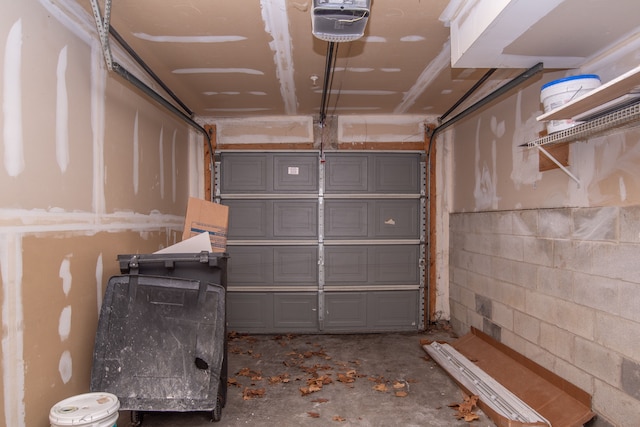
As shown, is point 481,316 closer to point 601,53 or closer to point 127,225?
point 601,53

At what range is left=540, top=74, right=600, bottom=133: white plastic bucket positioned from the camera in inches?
90.5

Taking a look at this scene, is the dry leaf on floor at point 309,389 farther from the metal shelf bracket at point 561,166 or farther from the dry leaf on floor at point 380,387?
the metal shelf bracket at point 561,166

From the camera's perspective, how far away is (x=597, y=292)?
257cm

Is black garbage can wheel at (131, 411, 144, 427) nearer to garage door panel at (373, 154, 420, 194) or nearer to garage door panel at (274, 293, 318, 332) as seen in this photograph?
garage door panel at (274, 293, 318, 332)

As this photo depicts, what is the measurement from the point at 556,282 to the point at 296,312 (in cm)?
306

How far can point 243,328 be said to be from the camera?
508cm

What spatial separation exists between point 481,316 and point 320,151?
106 inches

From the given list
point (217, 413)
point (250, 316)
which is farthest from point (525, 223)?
point (250, 316)

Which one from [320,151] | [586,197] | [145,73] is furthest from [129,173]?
[586,197]

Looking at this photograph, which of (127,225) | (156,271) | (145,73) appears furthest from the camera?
(145,73)

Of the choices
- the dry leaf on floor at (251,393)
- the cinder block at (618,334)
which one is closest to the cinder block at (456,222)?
the cinder block at (618,334)

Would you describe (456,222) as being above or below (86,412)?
above

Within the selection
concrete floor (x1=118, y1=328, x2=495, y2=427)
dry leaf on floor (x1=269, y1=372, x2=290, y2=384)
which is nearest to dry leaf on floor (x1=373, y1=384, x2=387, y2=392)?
concrete floor (x1=118, y1=328, x2=495, y2=427)

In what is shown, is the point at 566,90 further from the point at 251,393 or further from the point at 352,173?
the point at 251,393
